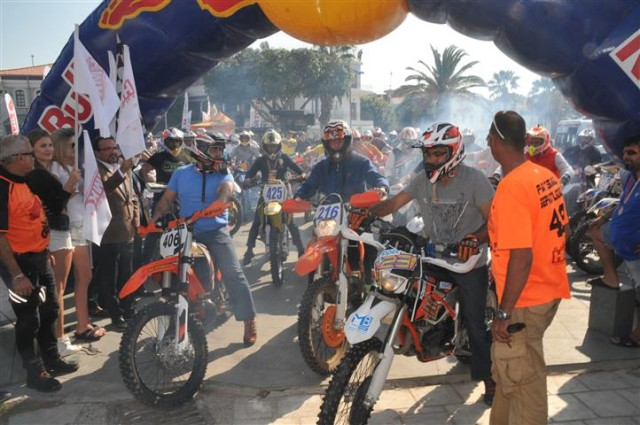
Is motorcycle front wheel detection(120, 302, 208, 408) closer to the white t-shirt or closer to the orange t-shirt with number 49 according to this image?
the white t-shirt

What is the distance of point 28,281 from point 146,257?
2.88 metres

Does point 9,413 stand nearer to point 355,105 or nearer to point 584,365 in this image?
point 584,365

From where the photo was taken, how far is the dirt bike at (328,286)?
161 inches

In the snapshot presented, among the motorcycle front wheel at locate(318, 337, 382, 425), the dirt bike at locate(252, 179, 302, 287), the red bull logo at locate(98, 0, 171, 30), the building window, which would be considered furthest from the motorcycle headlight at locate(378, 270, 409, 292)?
the building window

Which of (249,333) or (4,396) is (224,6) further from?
(4,396)

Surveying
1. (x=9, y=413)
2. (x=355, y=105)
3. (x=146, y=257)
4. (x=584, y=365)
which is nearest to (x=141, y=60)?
(x=146, y=257)

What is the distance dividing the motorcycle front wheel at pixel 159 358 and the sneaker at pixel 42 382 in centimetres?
68

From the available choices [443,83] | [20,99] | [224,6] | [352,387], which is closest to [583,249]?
[352,387]

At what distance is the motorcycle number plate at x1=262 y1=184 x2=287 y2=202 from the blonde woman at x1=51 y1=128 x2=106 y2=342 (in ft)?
8.44

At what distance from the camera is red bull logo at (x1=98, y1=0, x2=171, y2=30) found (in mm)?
5215

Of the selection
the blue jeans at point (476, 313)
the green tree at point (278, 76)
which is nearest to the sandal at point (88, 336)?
the blue jeans at point (476, 313)

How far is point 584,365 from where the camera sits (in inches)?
174

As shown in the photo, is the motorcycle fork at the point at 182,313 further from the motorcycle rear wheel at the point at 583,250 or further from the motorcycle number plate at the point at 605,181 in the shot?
the motorcycle number plate at the point at 605,181

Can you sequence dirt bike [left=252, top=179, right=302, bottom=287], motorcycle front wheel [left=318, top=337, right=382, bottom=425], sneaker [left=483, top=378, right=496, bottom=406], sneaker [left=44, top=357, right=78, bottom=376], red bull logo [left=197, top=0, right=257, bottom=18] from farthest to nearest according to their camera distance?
dirt bike [left=252, top=179, right=302, bottom=287] → red bull logo [left=197, top=0, right=257, bottom=18] → sneaker [left=44, top=357, right=78, bottom=376] → sneaker [left=483, top=378, right=496, bottom=406] → motorcycle front wheel [left=318, top=337, right=382, bottom=425]
